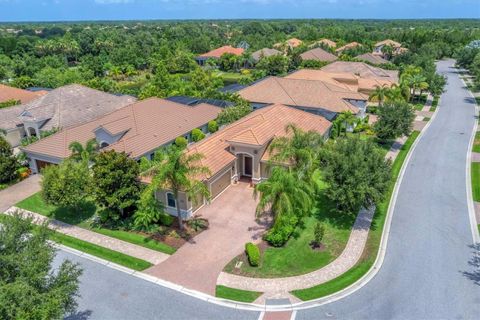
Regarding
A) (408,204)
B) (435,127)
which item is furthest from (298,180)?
(435,127)

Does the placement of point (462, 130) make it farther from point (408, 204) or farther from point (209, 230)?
point (209, 230)

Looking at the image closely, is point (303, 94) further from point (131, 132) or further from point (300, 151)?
point (300, 151)

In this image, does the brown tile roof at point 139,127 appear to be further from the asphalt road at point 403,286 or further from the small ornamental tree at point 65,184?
the asphalt road at point 403,286

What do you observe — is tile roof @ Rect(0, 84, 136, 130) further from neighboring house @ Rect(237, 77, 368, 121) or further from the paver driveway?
the paver driveway

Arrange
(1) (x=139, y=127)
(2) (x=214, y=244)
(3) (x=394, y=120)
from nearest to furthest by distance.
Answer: (2) (x=214, y=244)
(1) (x=139, y=127)
(3) (x=394, y=120)

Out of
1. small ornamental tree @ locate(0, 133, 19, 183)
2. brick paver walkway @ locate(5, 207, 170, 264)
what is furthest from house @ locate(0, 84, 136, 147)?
brick paver walkway @ locate(5, 207, 170, 264)

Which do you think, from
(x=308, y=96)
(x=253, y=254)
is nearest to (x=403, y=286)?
(x=253, y=254)
